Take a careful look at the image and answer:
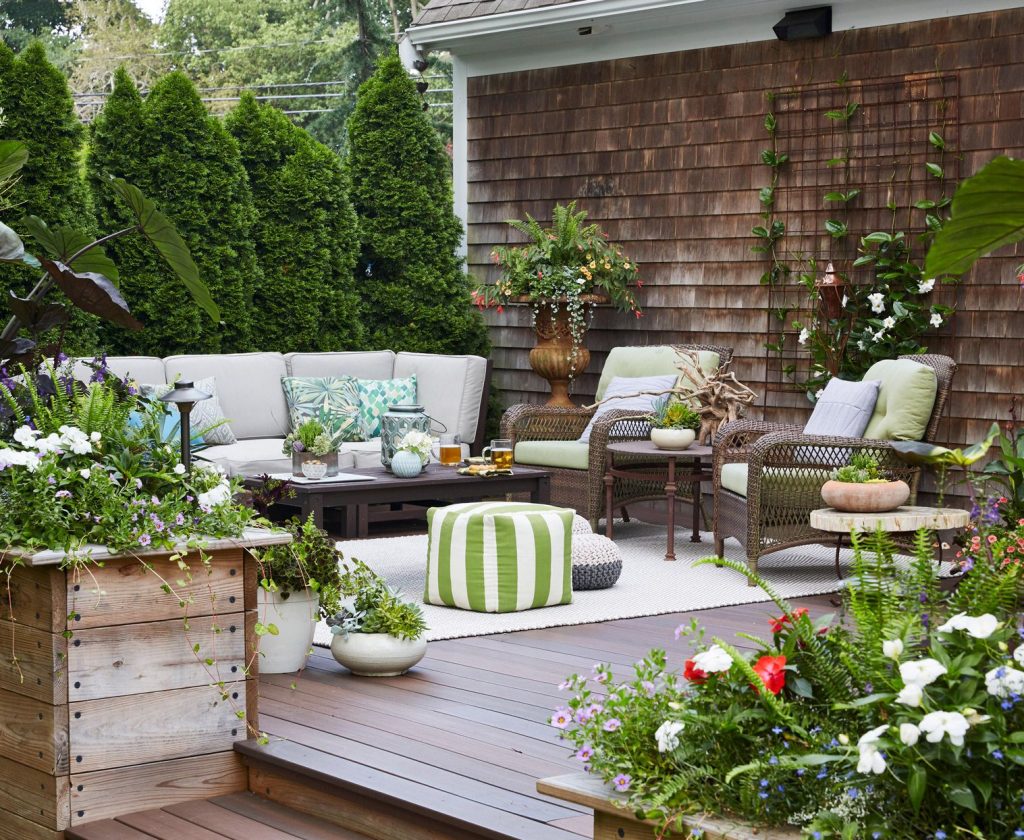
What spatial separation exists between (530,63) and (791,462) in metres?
3.99

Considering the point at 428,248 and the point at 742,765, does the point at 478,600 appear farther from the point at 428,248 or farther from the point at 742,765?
the point at 428,248

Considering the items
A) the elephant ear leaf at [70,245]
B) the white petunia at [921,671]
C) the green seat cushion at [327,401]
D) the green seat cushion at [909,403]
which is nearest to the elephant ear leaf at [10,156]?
the elephant ear leaf at [70,245]

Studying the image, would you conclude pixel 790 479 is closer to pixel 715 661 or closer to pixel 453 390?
pixel 453 390

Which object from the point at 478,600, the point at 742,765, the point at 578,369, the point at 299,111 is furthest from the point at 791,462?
the point at 299,111

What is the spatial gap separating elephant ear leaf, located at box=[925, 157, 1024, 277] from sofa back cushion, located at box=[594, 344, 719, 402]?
227 inches

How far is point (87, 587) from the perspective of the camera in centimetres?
328

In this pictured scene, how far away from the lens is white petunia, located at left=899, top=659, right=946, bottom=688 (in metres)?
1.74

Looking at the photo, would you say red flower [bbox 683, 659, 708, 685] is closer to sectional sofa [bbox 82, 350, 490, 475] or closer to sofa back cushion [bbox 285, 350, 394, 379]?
sectional sofa [bbox 82, 350, 490, 475]

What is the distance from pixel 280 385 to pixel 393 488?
6.35 ft

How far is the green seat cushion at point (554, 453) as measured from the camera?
24.1ft

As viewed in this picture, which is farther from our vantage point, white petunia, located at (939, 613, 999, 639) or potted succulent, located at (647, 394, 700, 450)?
potted succulent, located at (647, 394, 700, 450)

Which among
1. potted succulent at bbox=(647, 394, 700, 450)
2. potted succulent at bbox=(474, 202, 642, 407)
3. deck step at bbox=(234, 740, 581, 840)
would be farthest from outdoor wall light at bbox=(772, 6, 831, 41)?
deck step at bbox=(234, 740, 581, 840)

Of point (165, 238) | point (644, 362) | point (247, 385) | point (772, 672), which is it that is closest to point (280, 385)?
point (247, 385)

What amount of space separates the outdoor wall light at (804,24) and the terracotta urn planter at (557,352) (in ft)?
6.03
